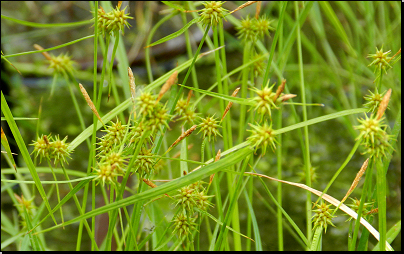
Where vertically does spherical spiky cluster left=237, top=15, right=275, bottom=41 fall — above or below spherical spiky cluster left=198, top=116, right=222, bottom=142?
above

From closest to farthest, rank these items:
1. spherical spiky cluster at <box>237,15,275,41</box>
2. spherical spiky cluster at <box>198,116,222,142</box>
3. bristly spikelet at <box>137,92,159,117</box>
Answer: bristly spikelet at <box>137,92,159,117</box> < spherical spiky cluster at <box>198,116,222,142</box> < spherical spiky cluster at <box>237,15,275,41</box>

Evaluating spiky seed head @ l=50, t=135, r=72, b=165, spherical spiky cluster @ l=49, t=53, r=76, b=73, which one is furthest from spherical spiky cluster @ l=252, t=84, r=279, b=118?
spherical spiky cluster @ l=49, t=53, r=76, b=73

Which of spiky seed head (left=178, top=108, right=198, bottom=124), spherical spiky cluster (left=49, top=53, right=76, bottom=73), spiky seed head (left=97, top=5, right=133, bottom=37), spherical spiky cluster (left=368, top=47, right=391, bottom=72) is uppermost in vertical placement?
spherical spiky cluster (left=49, top=53, right=76, bottom=73)

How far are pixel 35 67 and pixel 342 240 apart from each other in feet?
4.24

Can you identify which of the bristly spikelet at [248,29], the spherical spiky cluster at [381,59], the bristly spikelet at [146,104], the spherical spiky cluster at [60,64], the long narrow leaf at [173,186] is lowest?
the long narrow leaf at [173,186]

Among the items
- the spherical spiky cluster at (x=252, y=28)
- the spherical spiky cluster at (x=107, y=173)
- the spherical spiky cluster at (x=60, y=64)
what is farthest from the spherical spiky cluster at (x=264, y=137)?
the spherical spiky cluster at (x=60, y=64)

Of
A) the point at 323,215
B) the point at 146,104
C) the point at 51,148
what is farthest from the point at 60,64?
the point at 323,215

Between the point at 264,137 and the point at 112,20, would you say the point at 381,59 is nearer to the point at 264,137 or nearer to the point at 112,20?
the point at 264,137

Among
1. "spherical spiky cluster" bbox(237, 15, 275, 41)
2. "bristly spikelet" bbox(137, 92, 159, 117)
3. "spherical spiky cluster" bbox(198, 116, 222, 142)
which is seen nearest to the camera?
"bristly spikelet" bbox(137, 92, 159, 117)

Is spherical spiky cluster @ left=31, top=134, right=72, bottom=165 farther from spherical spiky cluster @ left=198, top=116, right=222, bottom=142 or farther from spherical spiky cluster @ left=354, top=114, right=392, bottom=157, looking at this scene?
spherical spiky cluster @ left=354, top=114, right=392, bottom=157

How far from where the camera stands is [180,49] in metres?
1.41

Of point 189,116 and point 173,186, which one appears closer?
point 173,186

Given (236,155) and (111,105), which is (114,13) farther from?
(111,105)

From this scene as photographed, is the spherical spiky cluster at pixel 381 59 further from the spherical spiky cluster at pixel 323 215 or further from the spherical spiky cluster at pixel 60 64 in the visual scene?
the spherical spiky cluster at pixel 60 64
